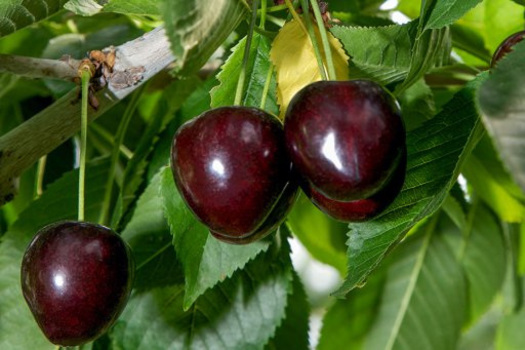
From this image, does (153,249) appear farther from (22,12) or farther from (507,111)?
(507,111)

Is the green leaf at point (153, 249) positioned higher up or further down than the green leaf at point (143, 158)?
further down

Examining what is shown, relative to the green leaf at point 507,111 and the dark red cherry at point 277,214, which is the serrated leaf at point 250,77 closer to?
the dark red cherry at point 277,214

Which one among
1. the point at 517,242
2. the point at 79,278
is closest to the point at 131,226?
the point at 79,278

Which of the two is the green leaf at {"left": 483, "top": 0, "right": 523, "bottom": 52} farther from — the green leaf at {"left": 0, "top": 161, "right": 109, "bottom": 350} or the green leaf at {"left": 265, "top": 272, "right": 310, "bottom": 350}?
the green leaf at {"left": 0, "top": 161, "right": 109, "bottom": 350}

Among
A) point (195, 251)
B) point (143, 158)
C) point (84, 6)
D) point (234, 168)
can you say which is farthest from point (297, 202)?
point (234, 168)

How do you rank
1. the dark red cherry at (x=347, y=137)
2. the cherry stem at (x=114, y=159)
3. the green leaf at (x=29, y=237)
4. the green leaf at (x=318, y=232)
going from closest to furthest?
the dark red cherry at (x=347, y=137) → the green leaf at (x=29, y=237) → the cherry stem at (x=114, y=159) → the green leaf at (x=318, y=232)

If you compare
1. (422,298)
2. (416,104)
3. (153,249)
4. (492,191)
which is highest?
(416,104)

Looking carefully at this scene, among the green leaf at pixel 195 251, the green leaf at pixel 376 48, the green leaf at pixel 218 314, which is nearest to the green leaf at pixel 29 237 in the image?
A: the green leaf at pixel 218 314
